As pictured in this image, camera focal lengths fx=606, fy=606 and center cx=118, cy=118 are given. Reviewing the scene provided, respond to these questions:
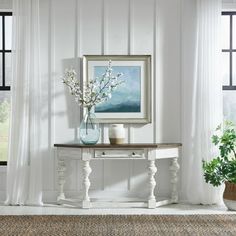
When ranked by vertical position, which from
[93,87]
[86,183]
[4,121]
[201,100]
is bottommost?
[86,183]

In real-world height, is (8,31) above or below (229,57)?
above

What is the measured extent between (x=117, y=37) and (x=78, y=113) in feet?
3.61

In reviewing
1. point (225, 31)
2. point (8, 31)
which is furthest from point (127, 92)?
point (8, 31)

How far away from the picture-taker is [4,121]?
26.9 feet

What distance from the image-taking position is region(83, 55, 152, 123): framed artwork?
7742 millimetres

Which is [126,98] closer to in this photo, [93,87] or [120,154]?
[93,87]

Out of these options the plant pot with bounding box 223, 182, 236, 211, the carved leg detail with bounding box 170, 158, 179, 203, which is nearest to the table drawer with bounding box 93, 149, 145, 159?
the carved leg detail with bounding box 170, 158, 179, 203

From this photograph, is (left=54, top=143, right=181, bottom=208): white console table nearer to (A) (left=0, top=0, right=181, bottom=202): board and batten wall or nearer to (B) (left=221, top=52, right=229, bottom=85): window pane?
(A) (left=0, top=0, right=181, bottom=202): board and batten wall

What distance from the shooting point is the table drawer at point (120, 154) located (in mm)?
7203

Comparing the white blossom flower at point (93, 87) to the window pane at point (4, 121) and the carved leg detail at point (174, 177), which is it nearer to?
the window pane at point (4, 121)

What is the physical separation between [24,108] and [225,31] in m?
2.86

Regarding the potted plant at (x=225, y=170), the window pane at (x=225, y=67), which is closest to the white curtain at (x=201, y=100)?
the potted plant at (x=225, y=170)

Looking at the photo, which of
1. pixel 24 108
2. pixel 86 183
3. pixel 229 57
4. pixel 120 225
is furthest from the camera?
pixel 229 57

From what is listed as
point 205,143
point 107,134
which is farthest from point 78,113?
point 205,143
